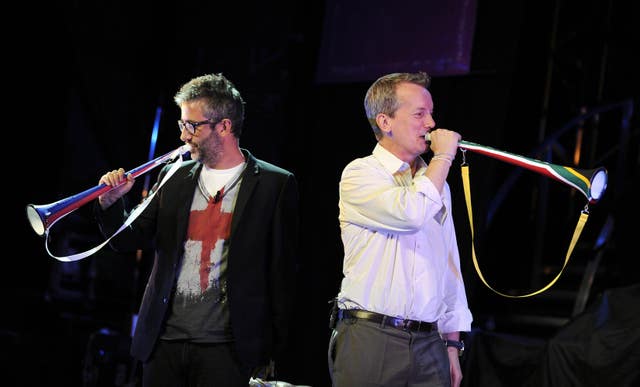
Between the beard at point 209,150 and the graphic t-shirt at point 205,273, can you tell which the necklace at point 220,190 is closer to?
the graphic t-shirt at point 205,273

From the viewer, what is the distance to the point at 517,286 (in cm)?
702

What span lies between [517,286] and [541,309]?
73 centimetres

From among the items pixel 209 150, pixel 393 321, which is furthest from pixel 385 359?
pixel 209 150

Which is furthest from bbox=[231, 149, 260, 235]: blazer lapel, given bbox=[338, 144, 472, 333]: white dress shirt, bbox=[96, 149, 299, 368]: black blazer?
bbox=[338, 144, 472, 333]: white dress shirt

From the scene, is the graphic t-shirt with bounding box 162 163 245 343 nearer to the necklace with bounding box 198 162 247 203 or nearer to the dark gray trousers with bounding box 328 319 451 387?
the necklace with bounding box 198 162 247 203

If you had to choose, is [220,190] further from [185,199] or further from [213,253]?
[213,253]

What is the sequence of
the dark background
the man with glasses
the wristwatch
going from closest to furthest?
the wristwatch
the man with glasses
the dark background

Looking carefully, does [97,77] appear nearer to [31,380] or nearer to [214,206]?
[31,380]

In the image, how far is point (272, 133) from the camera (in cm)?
570

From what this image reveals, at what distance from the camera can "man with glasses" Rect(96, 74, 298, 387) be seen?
3.46m

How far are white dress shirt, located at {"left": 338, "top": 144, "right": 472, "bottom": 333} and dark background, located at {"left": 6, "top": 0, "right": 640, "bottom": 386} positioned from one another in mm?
1691

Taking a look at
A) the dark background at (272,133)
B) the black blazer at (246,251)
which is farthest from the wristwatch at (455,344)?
the dark background at (272,133)

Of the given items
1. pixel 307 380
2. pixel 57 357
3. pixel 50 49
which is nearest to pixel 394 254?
pixel 307 380

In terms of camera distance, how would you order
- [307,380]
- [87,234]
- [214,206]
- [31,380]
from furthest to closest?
[87,234] < [31,380] < [307,380] < [214,206]
